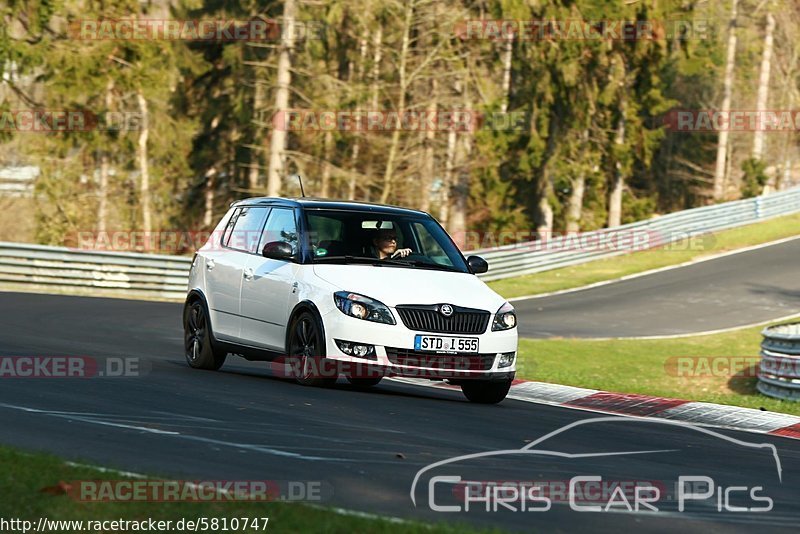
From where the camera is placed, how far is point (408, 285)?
11727mm

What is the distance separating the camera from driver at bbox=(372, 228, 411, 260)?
12547 millimetres

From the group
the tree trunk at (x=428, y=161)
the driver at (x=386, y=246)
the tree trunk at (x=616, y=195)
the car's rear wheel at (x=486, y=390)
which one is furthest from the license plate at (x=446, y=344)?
the tree trunk at (x=616, y=195)

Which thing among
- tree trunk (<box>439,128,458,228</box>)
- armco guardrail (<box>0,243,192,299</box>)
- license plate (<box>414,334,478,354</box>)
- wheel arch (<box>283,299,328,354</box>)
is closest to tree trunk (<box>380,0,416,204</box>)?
tree trunk (<box>439,128,458,228</box>)

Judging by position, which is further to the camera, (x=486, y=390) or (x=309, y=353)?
(x=486, y=390)

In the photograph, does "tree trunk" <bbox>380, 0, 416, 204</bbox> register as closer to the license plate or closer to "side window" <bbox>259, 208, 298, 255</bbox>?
"side window" <bbox>259, 208, 298, 255</bbox>

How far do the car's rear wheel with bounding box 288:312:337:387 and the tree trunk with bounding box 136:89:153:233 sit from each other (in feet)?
140

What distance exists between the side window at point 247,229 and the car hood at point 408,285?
150 cm

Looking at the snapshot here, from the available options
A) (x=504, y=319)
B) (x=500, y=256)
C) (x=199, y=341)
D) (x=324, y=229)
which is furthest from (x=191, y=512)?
(x=500, y=256)

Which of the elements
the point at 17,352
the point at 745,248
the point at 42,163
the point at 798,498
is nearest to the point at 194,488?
the point at 798,498

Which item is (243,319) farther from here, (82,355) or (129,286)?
(129,286)

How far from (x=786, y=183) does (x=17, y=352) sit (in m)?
62.7

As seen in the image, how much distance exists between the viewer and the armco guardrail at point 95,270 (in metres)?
27.8

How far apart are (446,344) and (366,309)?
2.57ft

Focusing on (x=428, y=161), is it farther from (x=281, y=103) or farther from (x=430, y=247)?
(x=430, y=247)
